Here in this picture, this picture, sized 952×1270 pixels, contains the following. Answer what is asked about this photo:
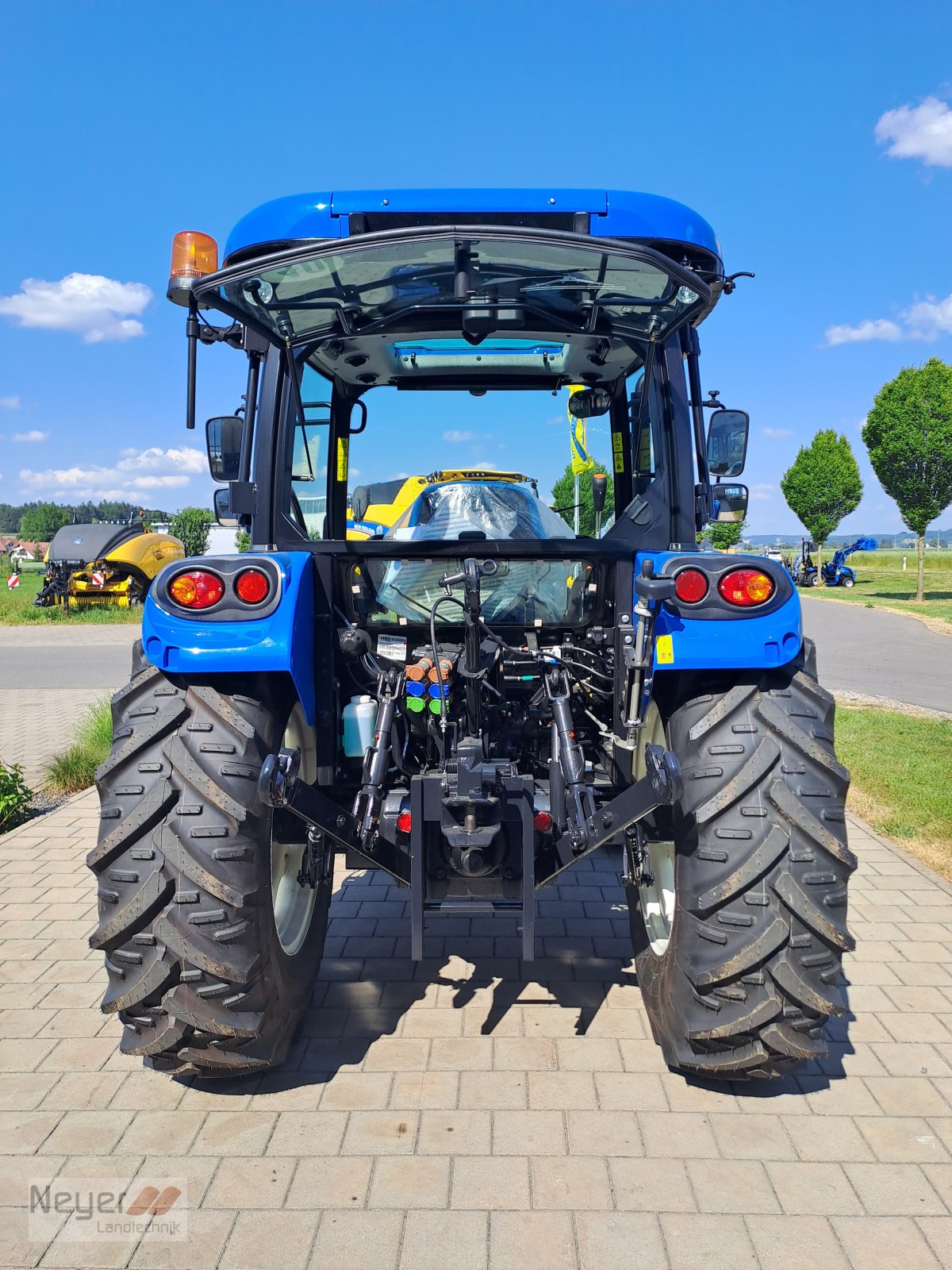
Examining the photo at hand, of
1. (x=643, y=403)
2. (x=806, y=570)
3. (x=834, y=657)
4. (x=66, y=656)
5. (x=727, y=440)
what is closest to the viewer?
(x=643, y=403)

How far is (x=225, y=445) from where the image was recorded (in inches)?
146

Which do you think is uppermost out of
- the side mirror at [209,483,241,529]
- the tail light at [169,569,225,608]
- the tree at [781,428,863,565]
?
the tree at [781,428,863,565]

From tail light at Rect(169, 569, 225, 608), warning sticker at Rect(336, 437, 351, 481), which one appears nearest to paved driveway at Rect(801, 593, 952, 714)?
warning sticker at Rect(336, 437, 351, 481)

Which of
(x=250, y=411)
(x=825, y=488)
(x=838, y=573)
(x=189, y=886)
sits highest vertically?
(x=825, y=488)

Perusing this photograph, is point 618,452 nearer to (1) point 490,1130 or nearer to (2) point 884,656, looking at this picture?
(1) point 490,1130

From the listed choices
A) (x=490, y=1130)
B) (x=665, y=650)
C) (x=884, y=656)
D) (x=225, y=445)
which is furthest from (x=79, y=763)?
(x=884, y=656)

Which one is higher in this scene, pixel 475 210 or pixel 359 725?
pixel 475 210

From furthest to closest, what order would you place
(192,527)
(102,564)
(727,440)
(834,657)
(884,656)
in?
(192,527) → (102,564) → (884,656) → (834,657) → (727,440)

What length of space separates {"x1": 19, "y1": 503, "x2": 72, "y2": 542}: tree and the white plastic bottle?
8893 cm

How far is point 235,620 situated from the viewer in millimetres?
2688

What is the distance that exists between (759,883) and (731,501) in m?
1.80

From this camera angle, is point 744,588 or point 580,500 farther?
point 580,500

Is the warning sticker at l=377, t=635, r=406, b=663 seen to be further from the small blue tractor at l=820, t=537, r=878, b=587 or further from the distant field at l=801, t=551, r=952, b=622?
the small blue tractor at l=820, t=537, r=878, b=587

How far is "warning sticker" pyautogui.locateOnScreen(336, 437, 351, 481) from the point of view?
380 cm
